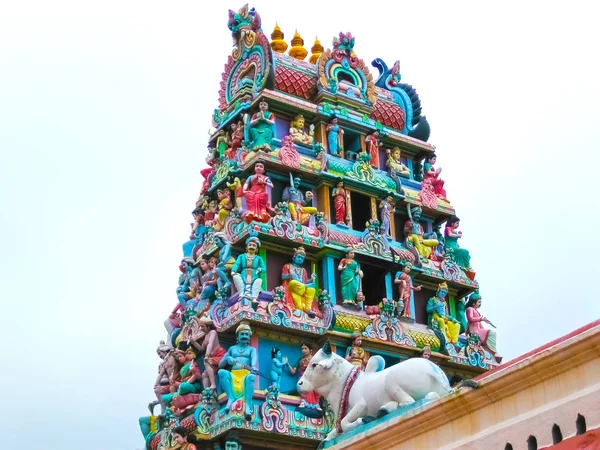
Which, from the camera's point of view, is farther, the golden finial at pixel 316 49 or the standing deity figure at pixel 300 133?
the golden finial at pixel 316 49

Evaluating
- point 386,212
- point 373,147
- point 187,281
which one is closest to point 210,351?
point 187,281

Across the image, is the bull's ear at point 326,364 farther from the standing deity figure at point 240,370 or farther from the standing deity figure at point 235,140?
the standing deity figure at point 235,140

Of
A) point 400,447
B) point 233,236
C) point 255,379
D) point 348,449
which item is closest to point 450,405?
point 400,447

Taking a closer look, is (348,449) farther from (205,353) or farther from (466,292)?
(466,292)

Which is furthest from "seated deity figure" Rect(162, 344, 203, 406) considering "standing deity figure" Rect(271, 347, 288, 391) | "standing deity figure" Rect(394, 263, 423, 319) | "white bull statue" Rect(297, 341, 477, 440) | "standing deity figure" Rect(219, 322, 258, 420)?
"white bull statue" Rect(297, 341, 477, 440)

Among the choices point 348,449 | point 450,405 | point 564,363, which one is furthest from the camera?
point 348,449

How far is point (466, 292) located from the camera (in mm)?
30688

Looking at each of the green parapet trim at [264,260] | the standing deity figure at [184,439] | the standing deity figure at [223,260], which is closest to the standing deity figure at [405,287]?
the green parapet trim at [264,260]

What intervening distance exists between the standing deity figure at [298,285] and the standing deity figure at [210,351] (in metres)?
2.11

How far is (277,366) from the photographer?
83.4 ft

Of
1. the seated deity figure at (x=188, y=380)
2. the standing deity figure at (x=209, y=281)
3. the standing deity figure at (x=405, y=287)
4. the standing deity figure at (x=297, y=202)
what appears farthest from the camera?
the standing deity figure at (x=405, y=287)

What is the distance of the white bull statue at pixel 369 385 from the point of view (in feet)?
44.6

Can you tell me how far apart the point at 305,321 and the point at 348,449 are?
13334 millimetres

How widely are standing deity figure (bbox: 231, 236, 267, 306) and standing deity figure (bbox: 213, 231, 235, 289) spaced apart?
38 cm
